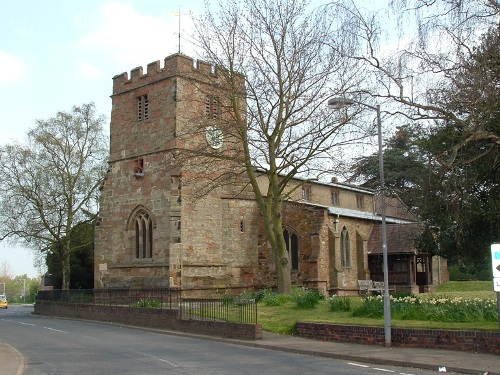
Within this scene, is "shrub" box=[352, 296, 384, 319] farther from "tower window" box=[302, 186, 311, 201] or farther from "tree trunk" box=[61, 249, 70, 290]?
"tree trunk" box=[61, 249, 70, 290]

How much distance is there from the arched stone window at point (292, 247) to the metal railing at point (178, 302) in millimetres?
9613

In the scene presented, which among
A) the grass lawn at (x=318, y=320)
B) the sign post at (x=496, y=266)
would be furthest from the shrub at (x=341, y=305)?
the sign post at (x=496, y=266)

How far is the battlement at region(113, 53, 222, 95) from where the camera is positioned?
3306 centimetres

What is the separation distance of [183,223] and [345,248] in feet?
36.1

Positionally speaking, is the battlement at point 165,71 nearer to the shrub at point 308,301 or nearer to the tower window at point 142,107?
the tower window at point 142,107

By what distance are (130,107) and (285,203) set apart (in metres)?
11.1

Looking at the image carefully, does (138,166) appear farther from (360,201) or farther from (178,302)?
(360,201)

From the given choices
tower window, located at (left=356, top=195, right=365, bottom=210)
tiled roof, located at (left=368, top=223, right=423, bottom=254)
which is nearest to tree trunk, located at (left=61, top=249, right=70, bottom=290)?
tiled roof, located at (left=368, top=223, right=423, bottom=254)

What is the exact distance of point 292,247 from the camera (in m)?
36.0

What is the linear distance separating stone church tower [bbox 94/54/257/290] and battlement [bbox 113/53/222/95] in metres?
0.06

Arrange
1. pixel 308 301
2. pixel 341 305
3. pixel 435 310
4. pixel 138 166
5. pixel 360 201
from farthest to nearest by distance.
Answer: pixel 360 201 → pixel 138 166 → pixel 308 301 → pixel 341 305 → pixel 435 310

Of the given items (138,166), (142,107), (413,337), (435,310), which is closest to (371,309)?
(435,310)

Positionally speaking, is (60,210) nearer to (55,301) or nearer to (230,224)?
(55,301)

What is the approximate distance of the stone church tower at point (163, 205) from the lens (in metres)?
32.1
